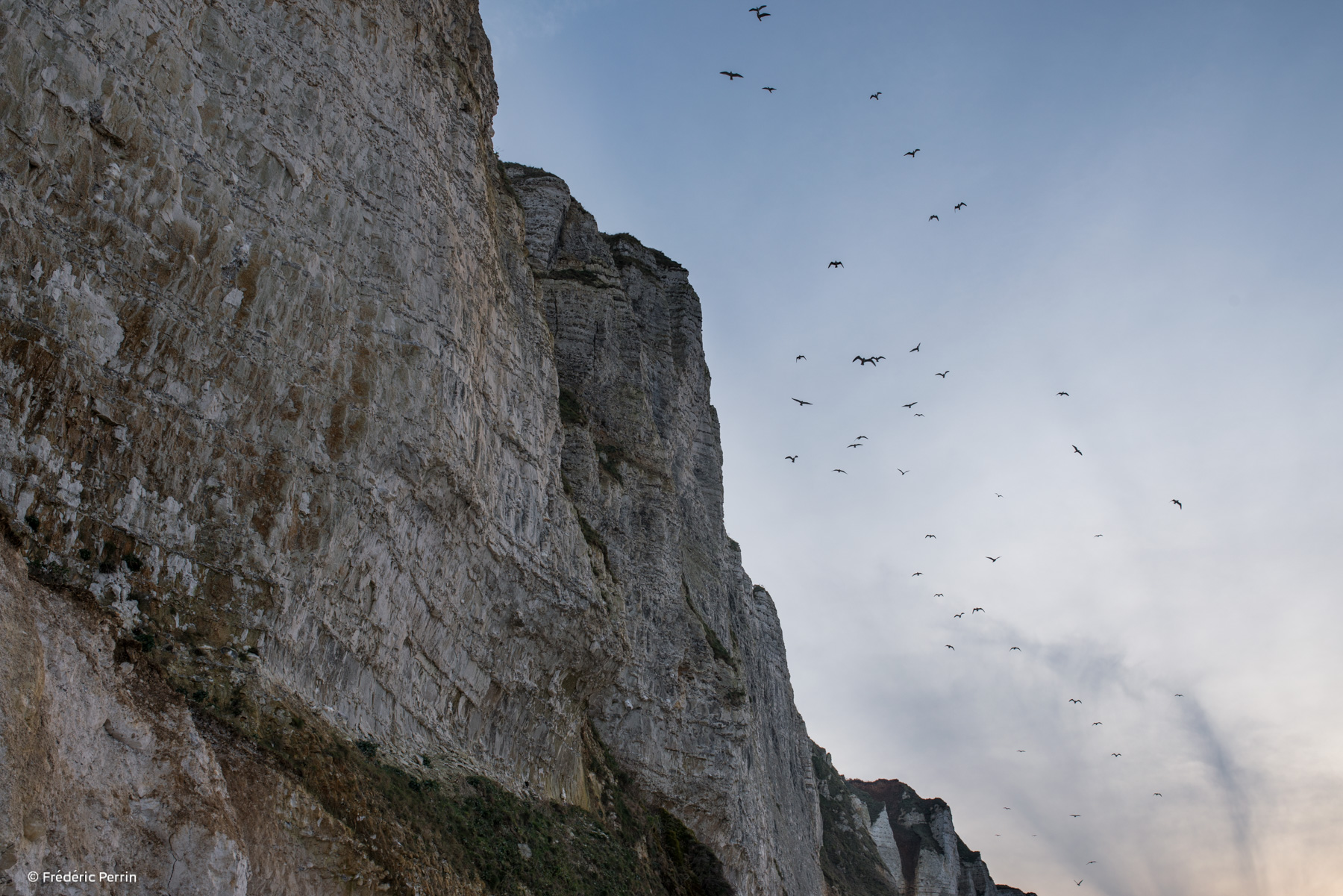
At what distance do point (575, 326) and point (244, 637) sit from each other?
28408mm

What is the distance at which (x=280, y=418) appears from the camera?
1950cm

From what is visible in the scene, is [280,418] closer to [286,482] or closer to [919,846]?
→ [286,482]

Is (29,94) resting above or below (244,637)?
above

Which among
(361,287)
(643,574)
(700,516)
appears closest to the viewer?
(361,287)

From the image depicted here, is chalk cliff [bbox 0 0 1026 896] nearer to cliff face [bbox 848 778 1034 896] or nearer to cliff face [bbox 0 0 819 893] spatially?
cliff face [bbox 0 0 819 893]

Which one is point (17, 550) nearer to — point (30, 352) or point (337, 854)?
point (30, 352)

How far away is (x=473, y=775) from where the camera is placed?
81.3ft

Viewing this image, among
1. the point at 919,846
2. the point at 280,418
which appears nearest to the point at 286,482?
the point at 280,418

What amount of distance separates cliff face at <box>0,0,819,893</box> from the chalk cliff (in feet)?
→ 0.23

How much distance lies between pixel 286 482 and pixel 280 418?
52.7 inches

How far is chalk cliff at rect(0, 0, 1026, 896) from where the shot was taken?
14.3 metres

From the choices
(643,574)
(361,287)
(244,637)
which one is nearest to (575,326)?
(643,574)

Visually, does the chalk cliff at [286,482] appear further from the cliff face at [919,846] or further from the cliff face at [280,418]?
the cliff face at [919,846]

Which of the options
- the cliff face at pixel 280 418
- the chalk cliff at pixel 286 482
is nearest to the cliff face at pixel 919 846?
the chalk cliff at pixel 286 482
